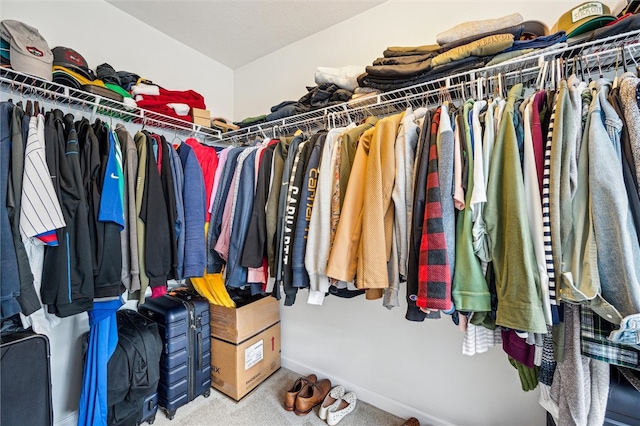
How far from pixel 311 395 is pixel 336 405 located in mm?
173

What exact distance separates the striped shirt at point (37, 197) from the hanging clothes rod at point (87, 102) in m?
0.37

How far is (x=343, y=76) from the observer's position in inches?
54.8

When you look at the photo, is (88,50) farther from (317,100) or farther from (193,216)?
(317,100)

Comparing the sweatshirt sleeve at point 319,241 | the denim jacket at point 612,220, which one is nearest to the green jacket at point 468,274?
the denim jacket at point 612,220

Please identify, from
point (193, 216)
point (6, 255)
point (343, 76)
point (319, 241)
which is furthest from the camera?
→ point (343, 76)

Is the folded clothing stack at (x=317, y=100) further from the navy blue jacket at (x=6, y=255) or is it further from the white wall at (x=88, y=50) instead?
the navy blue jacket at (x=6, y=255)

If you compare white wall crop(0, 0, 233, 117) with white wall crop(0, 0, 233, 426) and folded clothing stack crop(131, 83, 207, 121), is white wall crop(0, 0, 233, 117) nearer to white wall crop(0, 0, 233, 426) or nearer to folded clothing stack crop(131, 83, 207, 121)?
white wall crop(0, 0, 233, 426)

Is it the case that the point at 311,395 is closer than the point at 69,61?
No

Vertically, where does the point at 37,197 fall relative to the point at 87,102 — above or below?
below

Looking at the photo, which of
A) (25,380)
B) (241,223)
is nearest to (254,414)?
(25,380)

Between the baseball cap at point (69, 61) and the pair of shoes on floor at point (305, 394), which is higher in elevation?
the baseball cap at point (69, 61)

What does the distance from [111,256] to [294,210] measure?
763mm

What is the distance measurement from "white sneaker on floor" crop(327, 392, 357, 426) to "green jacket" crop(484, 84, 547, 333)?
1.24 meters

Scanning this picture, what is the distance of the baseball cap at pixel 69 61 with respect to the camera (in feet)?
4.06
